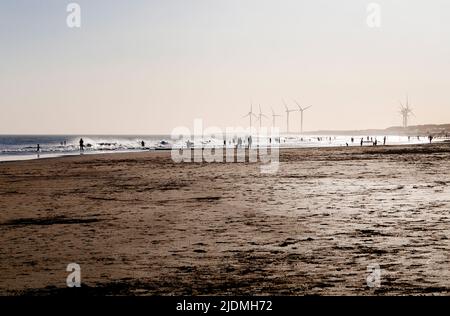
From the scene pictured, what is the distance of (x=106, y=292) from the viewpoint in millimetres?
8789

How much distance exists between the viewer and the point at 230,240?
13109 mm

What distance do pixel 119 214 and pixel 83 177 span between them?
715 inches

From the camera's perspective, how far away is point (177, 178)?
33344 mm

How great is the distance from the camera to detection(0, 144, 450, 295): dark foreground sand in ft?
30.4

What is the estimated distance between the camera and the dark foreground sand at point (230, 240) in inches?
364

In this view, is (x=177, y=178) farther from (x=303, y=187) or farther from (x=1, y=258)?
(x=1, y=258)

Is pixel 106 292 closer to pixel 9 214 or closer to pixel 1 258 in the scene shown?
pixel 1 258
